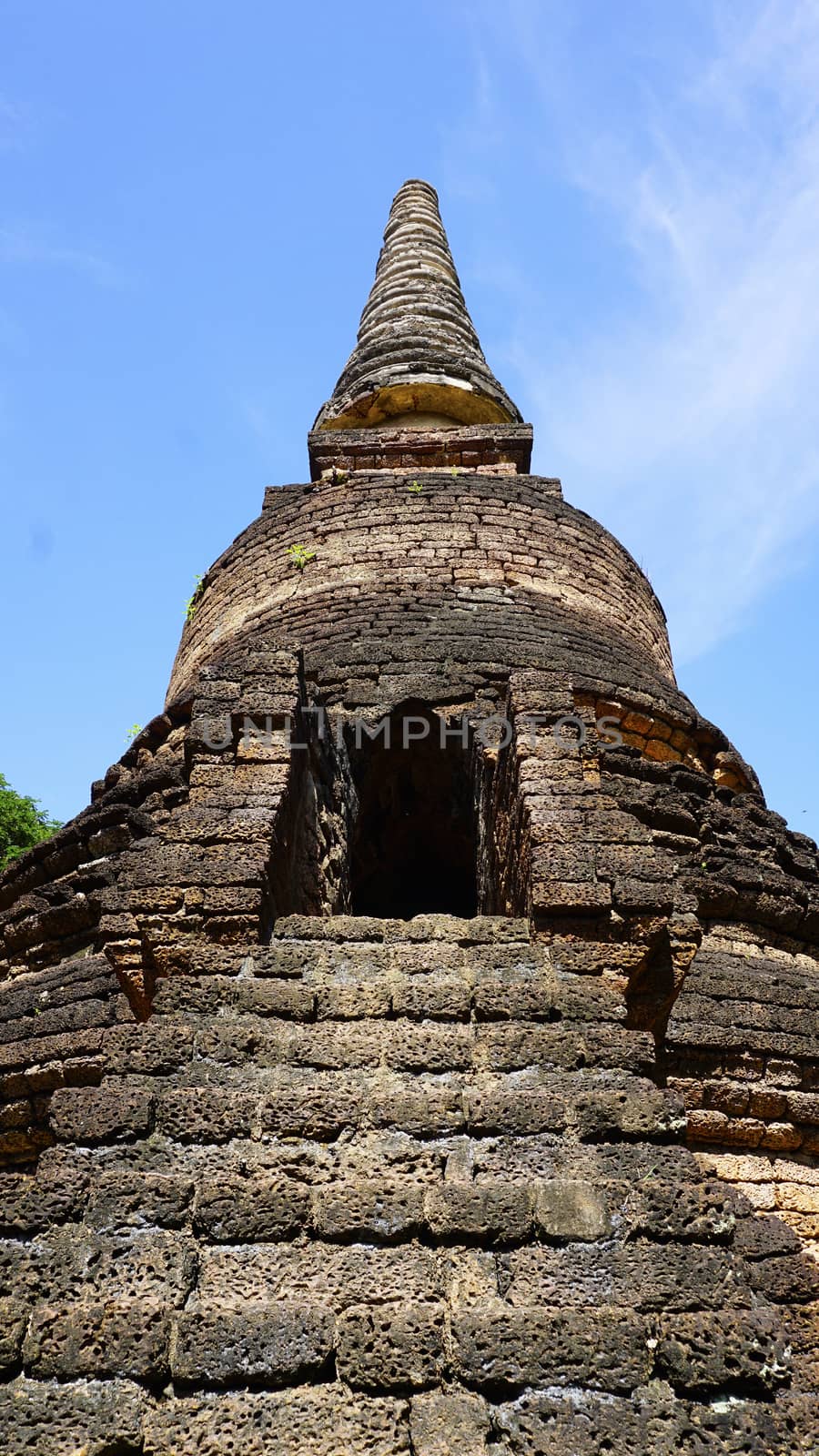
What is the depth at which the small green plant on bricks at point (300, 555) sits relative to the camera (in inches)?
284

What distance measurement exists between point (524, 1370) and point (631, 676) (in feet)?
14.9

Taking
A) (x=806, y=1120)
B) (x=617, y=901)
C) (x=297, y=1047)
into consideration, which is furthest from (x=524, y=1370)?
(x=806, y=1120)

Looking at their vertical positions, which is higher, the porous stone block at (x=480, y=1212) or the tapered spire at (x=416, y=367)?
the tapered spire at (x=416, y=367)

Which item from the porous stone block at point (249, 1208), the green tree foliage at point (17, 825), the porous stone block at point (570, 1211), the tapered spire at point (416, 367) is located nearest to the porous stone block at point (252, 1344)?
the porous stone block at point (249, 1208)

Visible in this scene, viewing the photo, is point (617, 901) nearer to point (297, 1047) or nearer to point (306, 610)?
point (297, 1047)

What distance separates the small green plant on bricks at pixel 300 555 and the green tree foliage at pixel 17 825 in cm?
935

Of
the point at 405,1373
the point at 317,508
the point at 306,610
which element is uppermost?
the point at 317,508

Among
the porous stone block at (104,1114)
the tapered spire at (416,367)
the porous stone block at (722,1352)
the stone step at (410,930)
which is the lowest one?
the porous stone block at (722,1352)

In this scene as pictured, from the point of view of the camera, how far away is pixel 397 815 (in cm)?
622

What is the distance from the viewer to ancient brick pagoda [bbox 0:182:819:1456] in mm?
1935

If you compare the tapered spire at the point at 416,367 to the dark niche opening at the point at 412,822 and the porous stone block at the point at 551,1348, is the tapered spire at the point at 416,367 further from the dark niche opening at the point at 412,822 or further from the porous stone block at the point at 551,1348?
the porous stone block at the point at 551,1348

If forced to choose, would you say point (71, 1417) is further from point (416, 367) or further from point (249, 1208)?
point (416, 367)

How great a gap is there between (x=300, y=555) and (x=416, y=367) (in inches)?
180

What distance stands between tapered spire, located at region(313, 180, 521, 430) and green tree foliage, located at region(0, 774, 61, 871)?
768 cm
